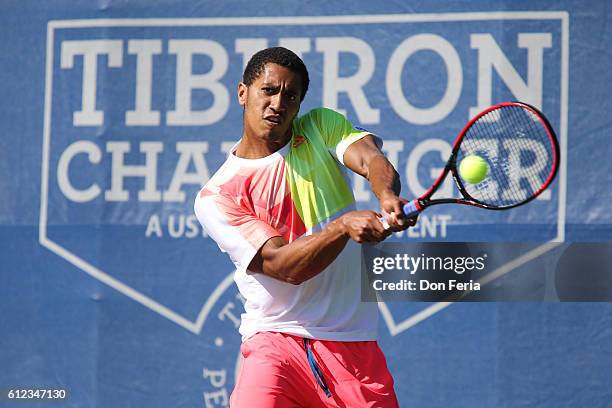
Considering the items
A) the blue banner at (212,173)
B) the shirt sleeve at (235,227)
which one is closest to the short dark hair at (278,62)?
the shirt sleeve at (235,227)

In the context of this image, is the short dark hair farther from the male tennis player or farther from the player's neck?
the player's neck

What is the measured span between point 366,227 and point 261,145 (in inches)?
28.9

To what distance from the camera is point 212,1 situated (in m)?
4.88

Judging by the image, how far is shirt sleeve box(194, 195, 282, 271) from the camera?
328 centimetres

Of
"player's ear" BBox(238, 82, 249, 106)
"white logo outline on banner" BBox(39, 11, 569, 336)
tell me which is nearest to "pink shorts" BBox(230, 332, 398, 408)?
"player's ear" BBox(238, 82, 249, 106)

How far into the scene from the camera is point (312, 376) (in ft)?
10.9

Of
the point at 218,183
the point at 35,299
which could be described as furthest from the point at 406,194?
the point at 35,299

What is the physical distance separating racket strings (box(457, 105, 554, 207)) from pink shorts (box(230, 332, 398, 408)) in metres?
0.84

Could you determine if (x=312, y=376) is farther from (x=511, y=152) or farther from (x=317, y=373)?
(x=511, y=152)

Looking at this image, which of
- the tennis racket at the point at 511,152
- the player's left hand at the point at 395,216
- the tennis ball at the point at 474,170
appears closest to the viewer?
the player's left hand at the point at 395,216

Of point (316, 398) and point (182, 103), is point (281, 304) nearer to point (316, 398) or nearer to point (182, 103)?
point (316, 398)

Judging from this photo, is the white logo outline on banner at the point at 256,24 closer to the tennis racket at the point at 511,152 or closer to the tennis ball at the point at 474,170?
the tennis racket at the point at 511,152

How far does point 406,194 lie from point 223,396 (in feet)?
3.91

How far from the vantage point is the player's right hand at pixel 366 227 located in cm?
281
